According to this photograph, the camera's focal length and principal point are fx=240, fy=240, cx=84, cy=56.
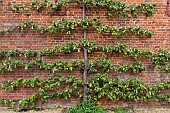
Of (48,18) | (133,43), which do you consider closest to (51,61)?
(48,18)

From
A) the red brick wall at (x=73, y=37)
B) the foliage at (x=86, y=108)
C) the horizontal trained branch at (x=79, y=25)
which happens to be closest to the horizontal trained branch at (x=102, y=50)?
the red brick wall at (x=73, y=37)

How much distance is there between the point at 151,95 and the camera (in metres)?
5.20

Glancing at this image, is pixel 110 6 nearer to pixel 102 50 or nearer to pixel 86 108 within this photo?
pixel 102 50

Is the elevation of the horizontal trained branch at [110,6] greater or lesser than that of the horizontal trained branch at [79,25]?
greater

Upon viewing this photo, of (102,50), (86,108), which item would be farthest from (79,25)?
(86,108)

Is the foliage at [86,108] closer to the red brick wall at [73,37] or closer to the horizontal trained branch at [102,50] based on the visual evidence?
the red brick wall at [73,37]

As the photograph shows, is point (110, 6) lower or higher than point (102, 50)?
higher

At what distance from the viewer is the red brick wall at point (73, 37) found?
202 inches

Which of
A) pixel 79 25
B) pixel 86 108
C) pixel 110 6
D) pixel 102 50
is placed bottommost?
pixel 86 108

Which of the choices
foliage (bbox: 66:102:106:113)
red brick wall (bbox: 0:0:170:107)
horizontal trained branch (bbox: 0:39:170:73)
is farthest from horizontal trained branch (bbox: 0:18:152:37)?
foliage (bbox: 66:102:106:113)

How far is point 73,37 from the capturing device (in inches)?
203

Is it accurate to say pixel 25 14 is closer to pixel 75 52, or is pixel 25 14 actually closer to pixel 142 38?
pixel 75 52

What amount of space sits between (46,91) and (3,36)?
4.90ft

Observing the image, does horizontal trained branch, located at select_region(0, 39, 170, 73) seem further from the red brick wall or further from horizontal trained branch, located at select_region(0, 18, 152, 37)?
horizontal trained branch, located at select_region(0, 18, 152, 37)
